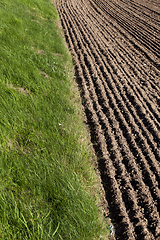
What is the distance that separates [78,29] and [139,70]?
407 cm

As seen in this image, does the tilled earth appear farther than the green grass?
Yes

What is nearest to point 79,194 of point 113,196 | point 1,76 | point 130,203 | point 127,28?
point 113,196

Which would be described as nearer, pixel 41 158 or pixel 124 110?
pixel 41 158

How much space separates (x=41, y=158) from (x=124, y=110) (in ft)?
7.71

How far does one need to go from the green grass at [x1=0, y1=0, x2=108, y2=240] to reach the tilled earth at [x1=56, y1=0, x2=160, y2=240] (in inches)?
13.4

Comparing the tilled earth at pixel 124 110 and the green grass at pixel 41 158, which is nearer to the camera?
the green grass at pixel 41 158

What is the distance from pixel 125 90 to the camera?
15.1ft

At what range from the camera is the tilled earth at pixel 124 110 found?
2.53 m

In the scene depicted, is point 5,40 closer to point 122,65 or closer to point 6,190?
point 122,65

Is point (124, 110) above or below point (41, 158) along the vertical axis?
below

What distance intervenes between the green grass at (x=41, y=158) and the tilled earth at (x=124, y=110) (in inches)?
13.4

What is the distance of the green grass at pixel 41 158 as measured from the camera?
1866mm

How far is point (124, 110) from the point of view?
13.1 ft

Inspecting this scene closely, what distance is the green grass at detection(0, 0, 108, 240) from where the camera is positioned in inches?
73.5
